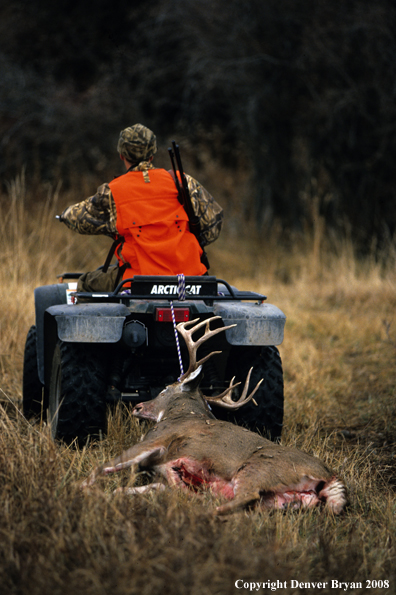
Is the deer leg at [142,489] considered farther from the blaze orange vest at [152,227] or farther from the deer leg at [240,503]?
the blaze orange vest at [152,227]

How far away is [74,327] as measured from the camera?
3605mm

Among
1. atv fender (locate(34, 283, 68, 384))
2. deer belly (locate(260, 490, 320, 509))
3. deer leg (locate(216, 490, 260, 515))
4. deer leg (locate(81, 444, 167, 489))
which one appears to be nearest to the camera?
deer leg (locate(216, 490, 260, 515))

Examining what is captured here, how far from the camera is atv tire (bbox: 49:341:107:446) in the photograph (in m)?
3.72

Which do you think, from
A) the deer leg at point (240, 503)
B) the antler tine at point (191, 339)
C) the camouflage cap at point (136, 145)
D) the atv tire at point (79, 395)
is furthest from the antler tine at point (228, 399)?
the camouflage cap at point (136, 145)

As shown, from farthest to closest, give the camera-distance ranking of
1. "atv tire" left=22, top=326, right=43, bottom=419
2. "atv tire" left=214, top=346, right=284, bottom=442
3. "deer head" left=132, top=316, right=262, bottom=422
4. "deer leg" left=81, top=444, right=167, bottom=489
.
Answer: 1. "atv tire" left=22, top=326, right=43, bottom=419
2. "atv tire" left=214, top=346, right=284, bottom=442
3. "deer head" left=132, top=316, right=262, bottom=422
4. "deer leg" left=81, top=444, right=167, bottom=489

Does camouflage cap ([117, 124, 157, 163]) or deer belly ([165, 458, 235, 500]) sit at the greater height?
camouflage cap ([117, 124, 157, 163])

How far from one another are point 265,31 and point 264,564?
12144 millimetres

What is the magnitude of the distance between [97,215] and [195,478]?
201 centimetres

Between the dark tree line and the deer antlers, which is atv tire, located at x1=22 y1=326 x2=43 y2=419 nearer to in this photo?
the deer antlers

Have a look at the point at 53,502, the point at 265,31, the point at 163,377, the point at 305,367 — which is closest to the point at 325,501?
the point at 53,502

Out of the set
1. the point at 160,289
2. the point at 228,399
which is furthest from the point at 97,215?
the point at 228,399

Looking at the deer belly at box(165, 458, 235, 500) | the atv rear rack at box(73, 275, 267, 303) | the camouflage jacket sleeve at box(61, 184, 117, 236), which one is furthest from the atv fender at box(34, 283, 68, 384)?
the deer belly at box(165, 458, 235, 500)

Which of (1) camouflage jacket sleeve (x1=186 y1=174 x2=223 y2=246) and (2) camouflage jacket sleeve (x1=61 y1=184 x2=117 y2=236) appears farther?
(1) camouflage jacket sleeve (x1=186 y1=174 x2=223 y2=246)

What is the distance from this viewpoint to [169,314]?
145 inches
